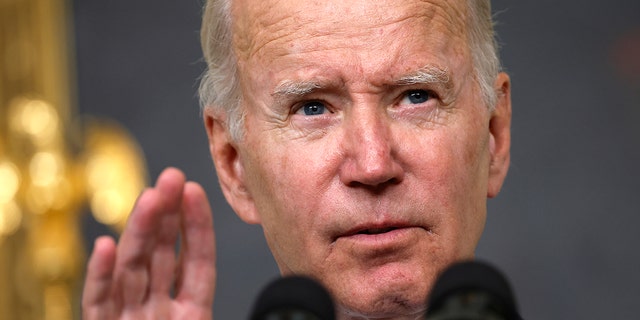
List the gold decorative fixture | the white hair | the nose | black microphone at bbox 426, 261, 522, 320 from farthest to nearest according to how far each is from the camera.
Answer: the gold decorative fixture → the white hair → the nose → black microphone at bbox 426, 261, 522, 320

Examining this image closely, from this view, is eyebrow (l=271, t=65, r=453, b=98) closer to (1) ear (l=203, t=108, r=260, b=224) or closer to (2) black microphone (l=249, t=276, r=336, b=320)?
(1) ear (l=203, t=108, r=260, b=224)

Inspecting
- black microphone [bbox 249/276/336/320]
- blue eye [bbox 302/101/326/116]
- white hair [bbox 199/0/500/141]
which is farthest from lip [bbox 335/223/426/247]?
black microphone [bbox 249/276/336/320]

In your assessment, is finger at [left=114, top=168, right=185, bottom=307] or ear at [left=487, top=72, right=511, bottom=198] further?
ear at [left=487, top=72, right=511, bottom=198]

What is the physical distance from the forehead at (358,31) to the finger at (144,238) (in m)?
0.26

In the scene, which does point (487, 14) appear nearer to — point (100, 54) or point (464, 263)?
point (464, 263)

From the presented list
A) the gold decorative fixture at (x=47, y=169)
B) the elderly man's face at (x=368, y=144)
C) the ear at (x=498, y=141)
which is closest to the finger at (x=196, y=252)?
the elderly man's face at (x=368, y=144)

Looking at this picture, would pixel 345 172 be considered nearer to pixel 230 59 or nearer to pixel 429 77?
pixel 429 77

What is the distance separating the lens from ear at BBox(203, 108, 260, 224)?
7.16 ft

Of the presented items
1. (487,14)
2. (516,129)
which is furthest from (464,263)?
(516,129)

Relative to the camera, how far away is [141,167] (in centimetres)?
414

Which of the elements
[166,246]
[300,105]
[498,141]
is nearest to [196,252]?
Answer: [166,246]

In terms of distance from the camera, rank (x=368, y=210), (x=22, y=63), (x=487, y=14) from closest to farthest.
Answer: (x=368, y=210) < (x=487, y=14) < (x=22, y=63)

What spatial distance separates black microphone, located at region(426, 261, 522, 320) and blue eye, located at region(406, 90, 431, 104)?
731 mm

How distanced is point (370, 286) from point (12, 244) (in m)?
2.59
